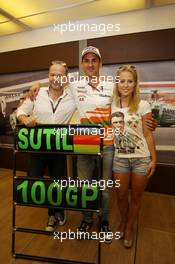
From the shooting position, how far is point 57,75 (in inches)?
69.2

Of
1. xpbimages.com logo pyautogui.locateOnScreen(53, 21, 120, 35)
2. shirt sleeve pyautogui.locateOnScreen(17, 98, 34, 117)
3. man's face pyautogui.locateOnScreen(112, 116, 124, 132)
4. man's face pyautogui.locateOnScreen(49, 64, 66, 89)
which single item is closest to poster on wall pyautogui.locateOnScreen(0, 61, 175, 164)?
xpbimages.com logo pyautogui.locateOnScreen(53, 21, 120, 35)

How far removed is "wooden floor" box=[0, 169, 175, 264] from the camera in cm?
169

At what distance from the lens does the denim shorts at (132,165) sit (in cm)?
169

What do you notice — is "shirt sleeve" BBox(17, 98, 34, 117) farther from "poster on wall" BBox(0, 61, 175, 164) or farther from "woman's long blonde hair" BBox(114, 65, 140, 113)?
"poster on wall" BBox(0, 61, 175, 164)

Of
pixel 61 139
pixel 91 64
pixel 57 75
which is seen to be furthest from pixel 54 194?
pixel 91 64

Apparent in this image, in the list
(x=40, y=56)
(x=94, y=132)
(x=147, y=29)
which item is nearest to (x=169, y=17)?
(x=147, y=29)

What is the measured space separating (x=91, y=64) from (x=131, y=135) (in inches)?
25.3

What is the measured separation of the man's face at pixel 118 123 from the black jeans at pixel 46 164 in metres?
0.58

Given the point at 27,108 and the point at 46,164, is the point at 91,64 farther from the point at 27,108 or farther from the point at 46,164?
the point at 46,164

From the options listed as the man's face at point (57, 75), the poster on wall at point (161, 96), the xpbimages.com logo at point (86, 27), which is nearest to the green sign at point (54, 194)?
the man's face at point (57, 75)

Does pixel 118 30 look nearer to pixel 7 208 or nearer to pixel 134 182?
pixel 134 182

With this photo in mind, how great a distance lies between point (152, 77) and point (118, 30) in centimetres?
87

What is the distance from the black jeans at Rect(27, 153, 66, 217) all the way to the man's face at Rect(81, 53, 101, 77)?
0.75 metres

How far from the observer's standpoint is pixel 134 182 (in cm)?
173
